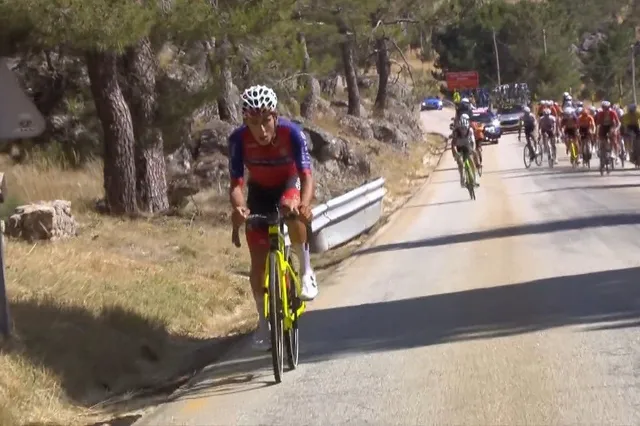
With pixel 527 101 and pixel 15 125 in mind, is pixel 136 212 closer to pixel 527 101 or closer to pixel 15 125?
pixel 15 125

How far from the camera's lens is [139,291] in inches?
477

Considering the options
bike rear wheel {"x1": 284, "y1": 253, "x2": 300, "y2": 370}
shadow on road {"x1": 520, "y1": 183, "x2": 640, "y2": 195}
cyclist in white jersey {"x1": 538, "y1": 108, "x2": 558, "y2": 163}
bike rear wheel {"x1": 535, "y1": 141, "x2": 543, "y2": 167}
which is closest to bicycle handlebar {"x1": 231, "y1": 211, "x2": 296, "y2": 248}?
bike rear wheel {"x1": 284, "y1": 253, "x2": 300, "y2": 370}

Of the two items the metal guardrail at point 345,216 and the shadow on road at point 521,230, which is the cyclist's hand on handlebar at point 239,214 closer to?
the metal guardrail at point 345,216

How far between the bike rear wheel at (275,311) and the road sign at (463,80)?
269ft

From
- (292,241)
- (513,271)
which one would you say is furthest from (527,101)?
(292,241)

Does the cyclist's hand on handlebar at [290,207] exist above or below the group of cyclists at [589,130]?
above

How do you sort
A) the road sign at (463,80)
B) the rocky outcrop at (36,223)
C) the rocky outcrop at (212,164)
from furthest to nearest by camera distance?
the road sign at (463,80) < the rocky outcrop at (212,164) < the rocky outcrop at (36,223)

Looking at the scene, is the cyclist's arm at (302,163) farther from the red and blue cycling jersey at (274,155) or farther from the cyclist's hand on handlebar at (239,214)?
the cyclist's hand on handlebar at (239,214)

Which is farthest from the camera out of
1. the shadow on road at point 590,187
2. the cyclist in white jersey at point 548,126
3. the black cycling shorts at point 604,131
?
the cyclist in white jersey at point 548,126

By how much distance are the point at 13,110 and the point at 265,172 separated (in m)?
2.02

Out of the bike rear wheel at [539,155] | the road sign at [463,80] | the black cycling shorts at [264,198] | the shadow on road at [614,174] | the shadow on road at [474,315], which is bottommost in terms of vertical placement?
the road sign at [463,80]

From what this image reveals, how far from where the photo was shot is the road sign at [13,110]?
9.23 metres

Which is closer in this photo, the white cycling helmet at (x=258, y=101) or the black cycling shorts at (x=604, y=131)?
the white cycling helmet at (x=258, y=101)

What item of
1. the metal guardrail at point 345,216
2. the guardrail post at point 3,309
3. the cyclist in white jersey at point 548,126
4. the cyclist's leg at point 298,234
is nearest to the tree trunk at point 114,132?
the metal guardrail at point 345,216
